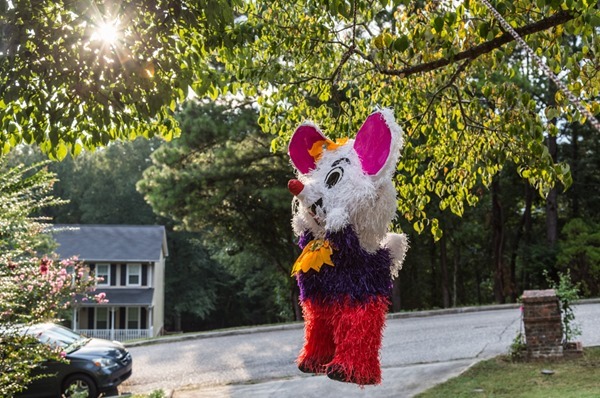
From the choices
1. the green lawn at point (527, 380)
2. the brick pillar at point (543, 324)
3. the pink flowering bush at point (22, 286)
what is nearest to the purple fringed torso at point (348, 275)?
the pink flowering bush at point (22, 286)

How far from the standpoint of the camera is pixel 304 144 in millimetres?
2908

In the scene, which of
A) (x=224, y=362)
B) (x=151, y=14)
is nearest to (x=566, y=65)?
(x=151, y=14)

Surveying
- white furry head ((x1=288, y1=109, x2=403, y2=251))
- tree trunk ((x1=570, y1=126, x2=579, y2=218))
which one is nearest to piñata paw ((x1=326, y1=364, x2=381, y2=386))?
white furry head ((x1=288, y1=109, x2=403, y2=251))

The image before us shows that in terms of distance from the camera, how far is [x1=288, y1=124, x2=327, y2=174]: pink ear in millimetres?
Result: 2900

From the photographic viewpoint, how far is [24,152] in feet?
121

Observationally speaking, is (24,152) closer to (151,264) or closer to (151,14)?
(151,264)

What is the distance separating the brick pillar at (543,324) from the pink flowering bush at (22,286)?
5.05 metres

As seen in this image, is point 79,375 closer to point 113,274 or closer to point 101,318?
point 113,274

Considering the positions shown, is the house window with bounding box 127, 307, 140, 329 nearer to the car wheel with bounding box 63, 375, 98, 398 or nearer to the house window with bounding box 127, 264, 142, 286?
the house window with bounding box 127, 264, 142, 286

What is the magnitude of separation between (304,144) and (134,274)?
87.4 feet

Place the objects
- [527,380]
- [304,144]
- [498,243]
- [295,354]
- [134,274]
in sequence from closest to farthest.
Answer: [304,144]
[527,380]
[295,354]
[498,243]
[134,274]

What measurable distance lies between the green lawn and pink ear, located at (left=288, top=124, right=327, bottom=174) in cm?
432

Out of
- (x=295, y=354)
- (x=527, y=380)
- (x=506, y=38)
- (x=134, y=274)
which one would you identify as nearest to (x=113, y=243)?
(x=134, y=274)

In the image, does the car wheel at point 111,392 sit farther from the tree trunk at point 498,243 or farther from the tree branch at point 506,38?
the tree trunk at point 498,243
